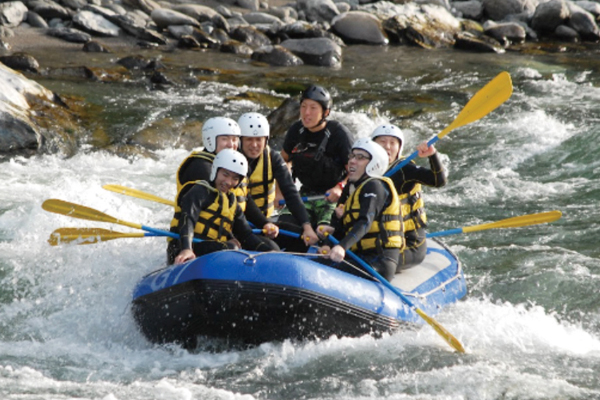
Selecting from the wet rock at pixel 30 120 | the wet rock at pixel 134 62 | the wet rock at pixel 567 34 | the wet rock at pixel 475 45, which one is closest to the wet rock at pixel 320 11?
the wet rock at pixel 475 45

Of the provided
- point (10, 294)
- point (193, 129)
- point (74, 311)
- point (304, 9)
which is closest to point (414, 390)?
point (74, 311)

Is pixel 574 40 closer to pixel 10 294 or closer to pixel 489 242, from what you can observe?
pixel 489 242

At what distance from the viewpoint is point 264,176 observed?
642cm

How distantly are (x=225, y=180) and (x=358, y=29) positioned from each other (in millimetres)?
15387

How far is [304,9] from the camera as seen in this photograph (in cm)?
2183

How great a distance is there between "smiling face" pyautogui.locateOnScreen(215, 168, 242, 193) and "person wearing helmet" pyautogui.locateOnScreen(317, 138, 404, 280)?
772 millimetres

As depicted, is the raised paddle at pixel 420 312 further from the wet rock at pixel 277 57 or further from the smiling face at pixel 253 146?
the wet rock at pixel 277 57

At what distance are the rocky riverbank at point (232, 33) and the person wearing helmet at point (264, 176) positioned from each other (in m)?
5.20

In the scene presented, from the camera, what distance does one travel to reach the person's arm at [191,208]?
5535 millimetres

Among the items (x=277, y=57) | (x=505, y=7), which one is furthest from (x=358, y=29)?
(x=505, y=7)

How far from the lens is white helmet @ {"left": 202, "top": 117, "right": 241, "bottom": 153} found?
19.9ft

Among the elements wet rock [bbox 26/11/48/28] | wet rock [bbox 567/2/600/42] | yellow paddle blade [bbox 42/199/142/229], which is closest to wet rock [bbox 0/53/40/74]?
wet rock [bbox 26/11/48/28]

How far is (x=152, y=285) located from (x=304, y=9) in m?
17.3

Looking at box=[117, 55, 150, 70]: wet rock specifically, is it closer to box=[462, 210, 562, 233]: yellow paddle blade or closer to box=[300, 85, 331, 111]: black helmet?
box=[300, 85, 331, 111]: black helmet
